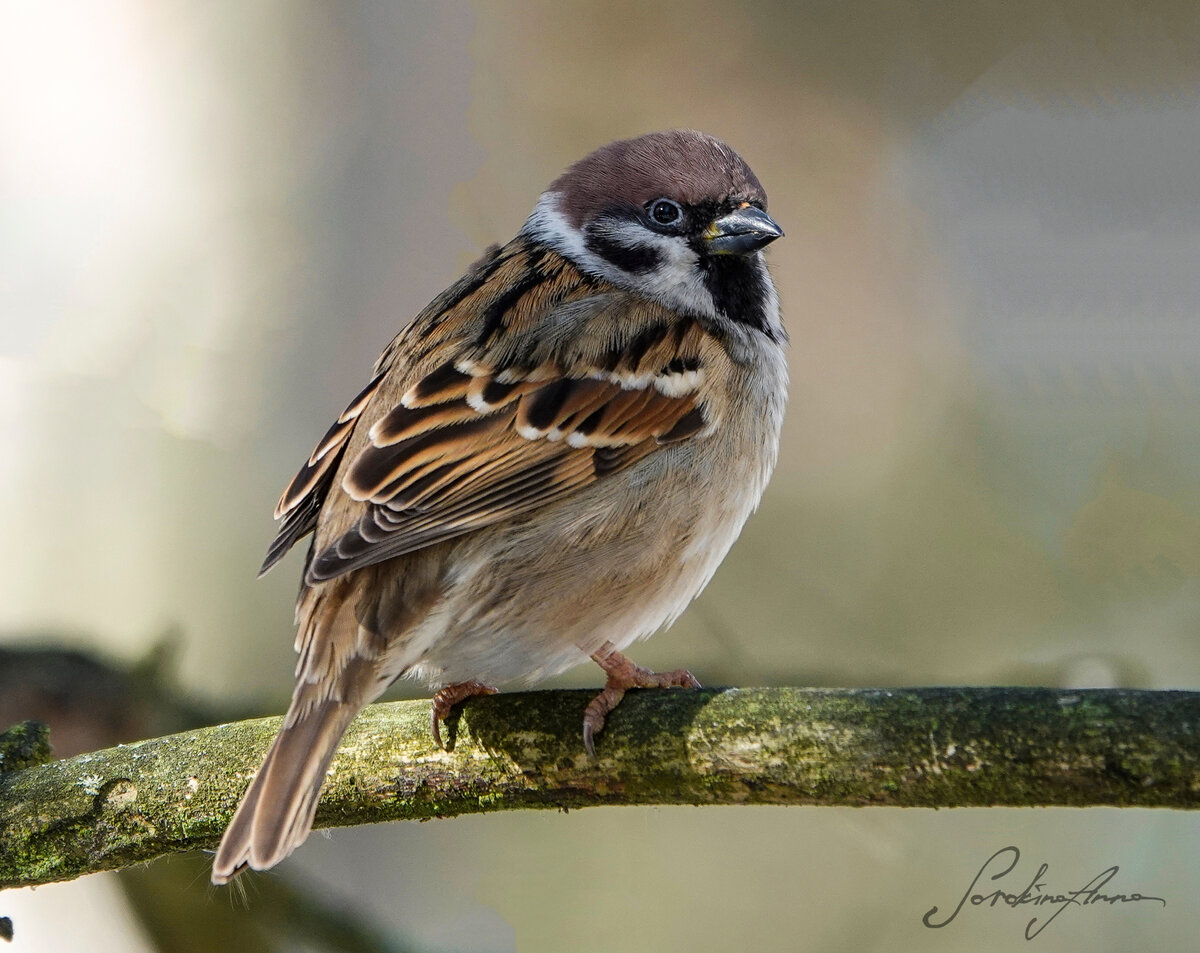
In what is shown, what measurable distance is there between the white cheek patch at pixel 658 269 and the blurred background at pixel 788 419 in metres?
0.79

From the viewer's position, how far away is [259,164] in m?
4.27

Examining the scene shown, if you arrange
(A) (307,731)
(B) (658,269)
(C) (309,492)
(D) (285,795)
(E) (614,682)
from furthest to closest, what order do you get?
(B) (658,269) < (C) (309,492) < (E) (614,682) < (A) (307,731) < (D) (285,795)

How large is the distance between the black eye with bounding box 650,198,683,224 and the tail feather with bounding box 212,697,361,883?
1519 millimetres

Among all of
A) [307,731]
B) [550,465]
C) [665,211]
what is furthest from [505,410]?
[307,731]

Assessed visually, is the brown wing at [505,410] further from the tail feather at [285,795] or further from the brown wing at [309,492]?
the tail feather at [285,795]

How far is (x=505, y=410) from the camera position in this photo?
110 inches

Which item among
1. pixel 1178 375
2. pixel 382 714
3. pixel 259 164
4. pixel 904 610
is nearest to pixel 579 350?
pixel 382 714

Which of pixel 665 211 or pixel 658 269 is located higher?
pixel 665 211

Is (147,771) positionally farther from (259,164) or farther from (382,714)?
(259,164)
